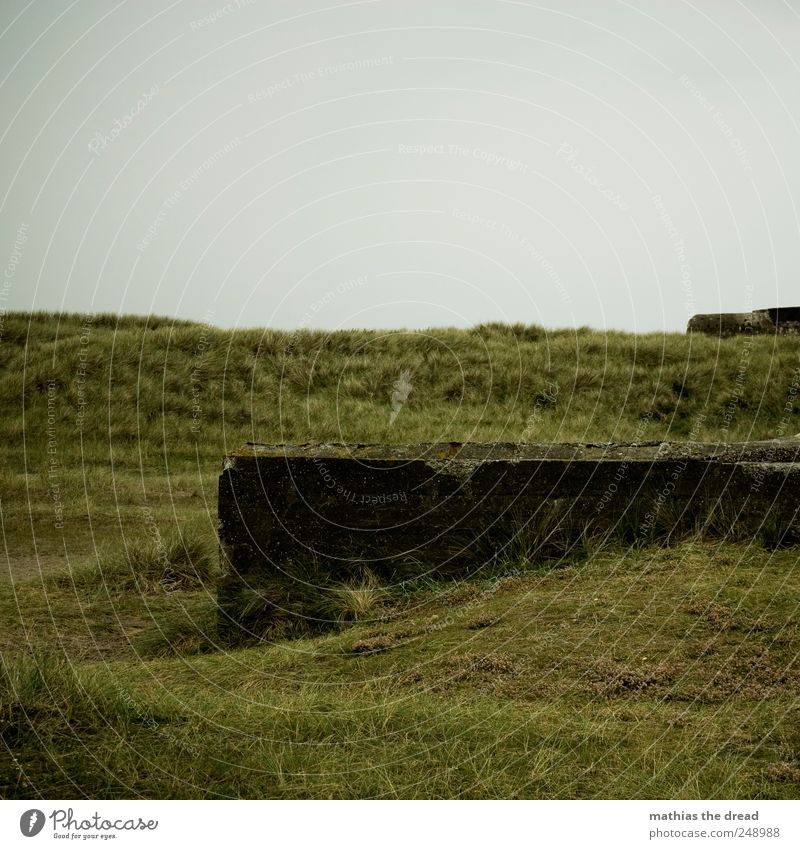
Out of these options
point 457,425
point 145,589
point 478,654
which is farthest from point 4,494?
point 478,654

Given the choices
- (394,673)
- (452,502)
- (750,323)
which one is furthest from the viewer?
(750,323)

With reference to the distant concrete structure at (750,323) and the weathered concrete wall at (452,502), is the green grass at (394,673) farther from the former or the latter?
the distant concrete structure at (750,323)

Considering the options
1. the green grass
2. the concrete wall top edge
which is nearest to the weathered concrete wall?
the concrete wall top edge

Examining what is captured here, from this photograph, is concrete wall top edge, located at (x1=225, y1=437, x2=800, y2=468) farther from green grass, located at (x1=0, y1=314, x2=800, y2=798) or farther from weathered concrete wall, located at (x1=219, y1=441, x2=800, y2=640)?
green grass, located at (x1=0, y1=314, x2=800, y2=798)

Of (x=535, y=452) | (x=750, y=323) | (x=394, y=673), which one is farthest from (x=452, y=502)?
(x=750, y=323)

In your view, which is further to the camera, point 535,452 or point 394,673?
point 535,452

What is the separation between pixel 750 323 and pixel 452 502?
1286 centimetres

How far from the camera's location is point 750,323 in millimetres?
16453

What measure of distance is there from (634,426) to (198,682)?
31.7 feet

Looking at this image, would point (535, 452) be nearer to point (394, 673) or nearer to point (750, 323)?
point (394, 673)

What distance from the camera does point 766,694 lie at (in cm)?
353

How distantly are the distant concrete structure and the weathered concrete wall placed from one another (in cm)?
1152

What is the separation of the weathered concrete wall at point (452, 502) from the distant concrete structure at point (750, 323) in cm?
1152

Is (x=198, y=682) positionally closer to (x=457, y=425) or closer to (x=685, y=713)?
(x=685, y=713)
